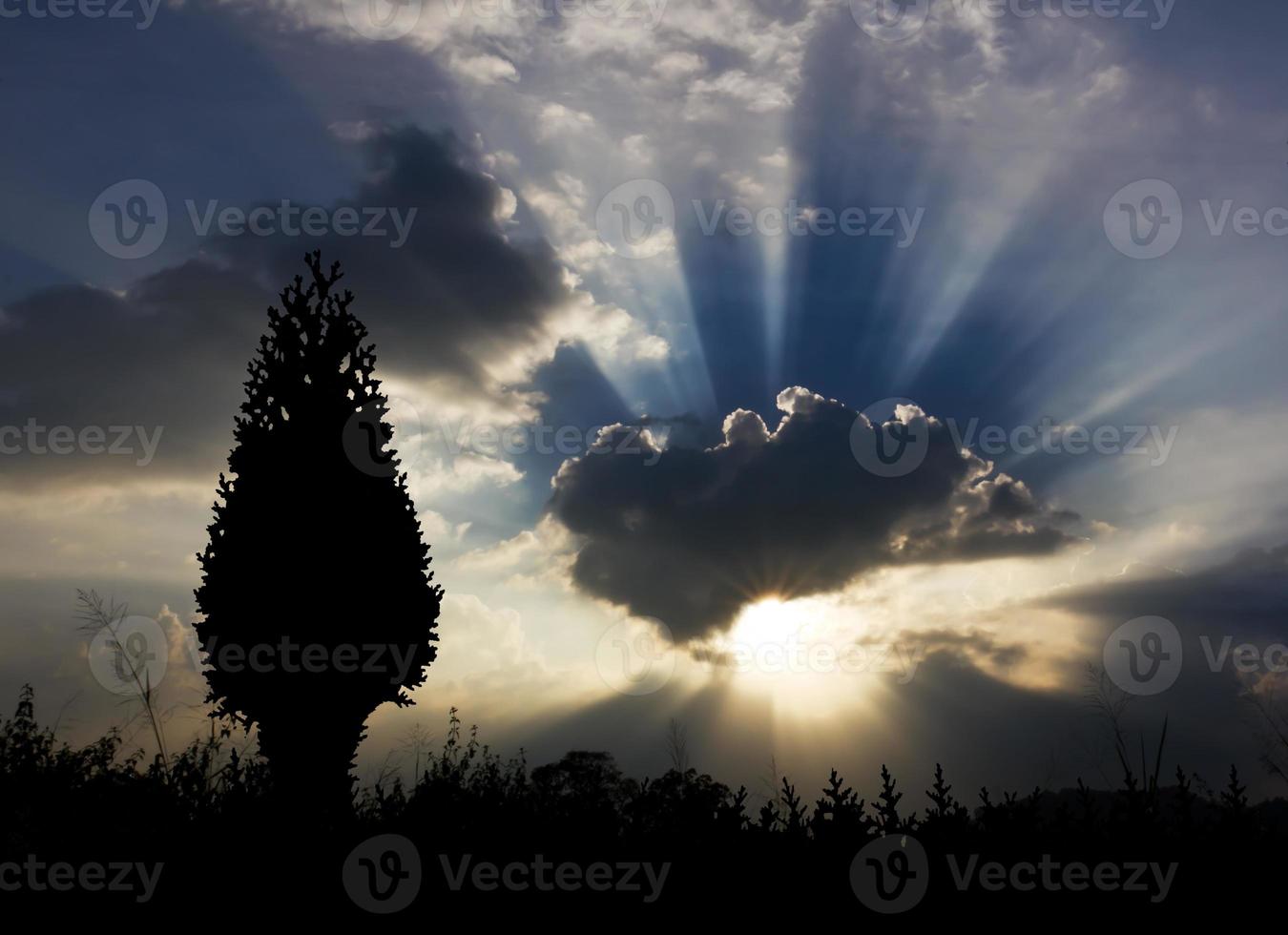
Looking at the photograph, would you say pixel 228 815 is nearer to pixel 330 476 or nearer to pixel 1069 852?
pixel 1069 852

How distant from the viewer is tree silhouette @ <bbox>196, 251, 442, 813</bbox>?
62.0 feet

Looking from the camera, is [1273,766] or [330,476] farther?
[330,476]

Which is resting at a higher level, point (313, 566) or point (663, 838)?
Answer: point (313, 566)

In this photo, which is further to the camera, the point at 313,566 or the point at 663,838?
the point at 313,566

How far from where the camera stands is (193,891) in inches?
202

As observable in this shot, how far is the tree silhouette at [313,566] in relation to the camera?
62.0ft

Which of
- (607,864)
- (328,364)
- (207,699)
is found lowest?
(607,864)

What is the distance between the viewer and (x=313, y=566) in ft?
63.7

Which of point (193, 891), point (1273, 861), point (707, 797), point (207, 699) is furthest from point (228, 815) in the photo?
point (207, 699)

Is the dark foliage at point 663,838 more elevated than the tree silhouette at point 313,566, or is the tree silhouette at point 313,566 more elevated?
the tree silhouette at point 313,566

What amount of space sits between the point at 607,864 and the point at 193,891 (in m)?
2.61

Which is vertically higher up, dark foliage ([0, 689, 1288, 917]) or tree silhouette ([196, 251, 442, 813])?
tree silhouette ([196, 251, 442, 813])

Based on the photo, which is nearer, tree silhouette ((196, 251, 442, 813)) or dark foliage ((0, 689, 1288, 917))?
dark foliage ((0, 689, 1288, 917))

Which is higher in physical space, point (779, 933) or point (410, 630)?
point (410, 630)
